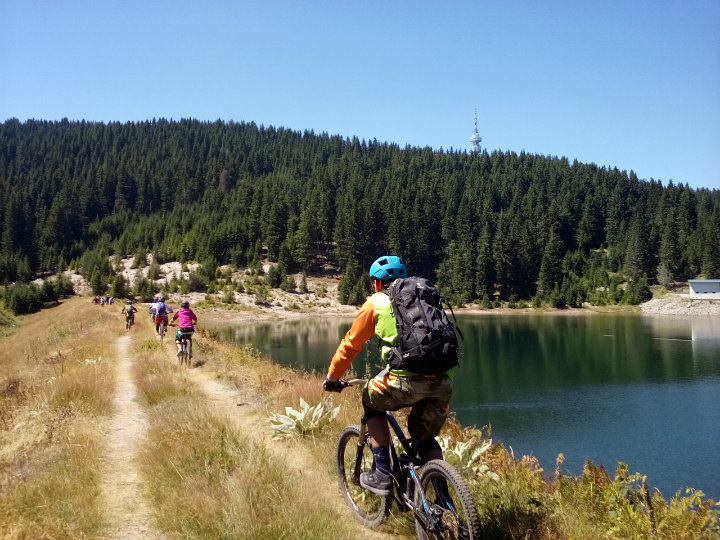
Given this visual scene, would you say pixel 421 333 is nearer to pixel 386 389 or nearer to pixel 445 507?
pixel 386 389

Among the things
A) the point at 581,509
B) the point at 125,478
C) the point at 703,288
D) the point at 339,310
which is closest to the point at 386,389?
the point at 581,509

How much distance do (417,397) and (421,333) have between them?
530 mm

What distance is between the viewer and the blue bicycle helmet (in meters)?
4.25

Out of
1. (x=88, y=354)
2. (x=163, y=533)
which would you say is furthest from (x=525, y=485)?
(x=88, y=354)

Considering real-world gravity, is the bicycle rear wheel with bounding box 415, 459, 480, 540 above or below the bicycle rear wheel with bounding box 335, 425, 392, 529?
above

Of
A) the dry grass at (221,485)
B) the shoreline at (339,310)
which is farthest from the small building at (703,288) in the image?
the dry grass at (221,485)

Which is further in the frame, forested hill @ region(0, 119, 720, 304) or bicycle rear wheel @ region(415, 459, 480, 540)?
forested hill @ region(0, 119, 720, 304)

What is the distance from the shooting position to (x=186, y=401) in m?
8.85

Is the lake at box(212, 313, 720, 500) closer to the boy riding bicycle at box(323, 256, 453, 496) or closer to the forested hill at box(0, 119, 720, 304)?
the boy riding bicycle at box(323, 256, 453, 496)

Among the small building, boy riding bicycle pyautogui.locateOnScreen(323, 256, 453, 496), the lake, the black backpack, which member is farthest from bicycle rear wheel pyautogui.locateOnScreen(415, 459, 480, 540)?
the small building

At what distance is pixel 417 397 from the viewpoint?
3787mm

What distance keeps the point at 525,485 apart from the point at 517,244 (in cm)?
9948

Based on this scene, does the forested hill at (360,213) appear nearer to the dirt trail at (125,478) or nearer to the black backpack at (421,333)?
the dirt trail at (125,478)

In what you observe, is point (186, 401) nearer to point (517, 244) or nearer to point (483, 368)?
point (483, 368)
